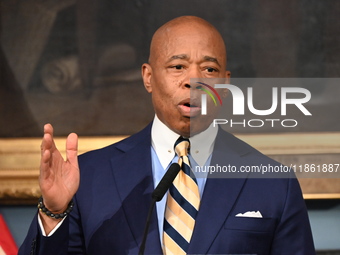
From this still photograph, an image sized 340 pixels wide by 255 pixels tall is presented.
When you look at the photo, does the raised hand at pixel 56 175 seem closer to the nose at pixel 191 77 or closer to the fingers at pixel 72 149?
the fingers at pixel 72 149

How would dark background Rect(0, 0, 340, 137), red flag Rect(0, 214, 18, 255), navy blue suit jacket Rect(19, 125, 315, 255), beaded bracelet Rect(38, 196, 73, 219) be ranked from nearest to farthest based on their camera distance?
beaded bracelet Rect(38, 196, 73, 219)
navy blue suit jacket Rect(19, 125, 315, 255)
red flag Rect(0, 214, 18, 255)
dark background Rect(0, 0, 340, 137)

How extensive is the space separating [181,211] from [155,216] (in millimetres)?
84

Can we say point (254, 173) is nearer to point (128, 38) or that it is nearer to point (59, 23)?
point (128, 38)

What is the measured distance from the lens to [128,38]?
3271 mm

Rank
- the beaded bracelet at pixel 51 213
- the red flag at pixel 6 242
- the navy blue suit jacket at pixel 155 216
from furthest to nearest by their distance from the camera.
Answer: the red flag at pixel 6 242 → the navy blue suit jacket at pixel 155 216 → the beaded bracelet at pixel 51 213

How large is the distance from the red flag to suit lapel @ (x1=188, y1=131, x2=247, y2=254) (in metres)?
1.27

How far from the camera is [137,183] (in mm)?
2166

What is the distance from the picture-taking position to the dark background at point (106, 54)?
3262mm

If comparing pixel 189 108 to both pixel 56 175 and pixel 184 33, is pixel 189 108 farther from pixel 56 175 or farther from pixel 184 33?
pixel 56 175

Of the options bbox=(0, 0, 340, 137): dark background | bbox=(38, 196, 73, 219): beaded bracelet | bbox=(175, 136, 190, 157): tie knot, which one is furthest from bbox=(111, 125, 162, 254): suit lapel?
bbox=(0, 0, 340, 137): dark background

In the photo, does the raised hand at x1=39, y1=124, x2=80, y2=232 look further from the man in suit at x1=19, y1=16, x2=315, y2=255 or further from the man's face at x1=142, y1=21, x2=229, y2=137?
the man's face at x1=142, y1=21, x2=229, y2=137

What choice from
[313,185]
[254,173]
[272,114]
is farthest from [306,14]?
[254,173]

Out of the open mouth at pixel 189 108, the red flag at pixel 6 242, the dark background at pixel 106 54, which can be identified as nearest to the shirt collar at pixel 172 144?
the open mouth at pixel 189 108

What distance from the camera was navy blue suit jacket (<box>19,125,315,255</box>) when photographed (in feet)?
6.68
